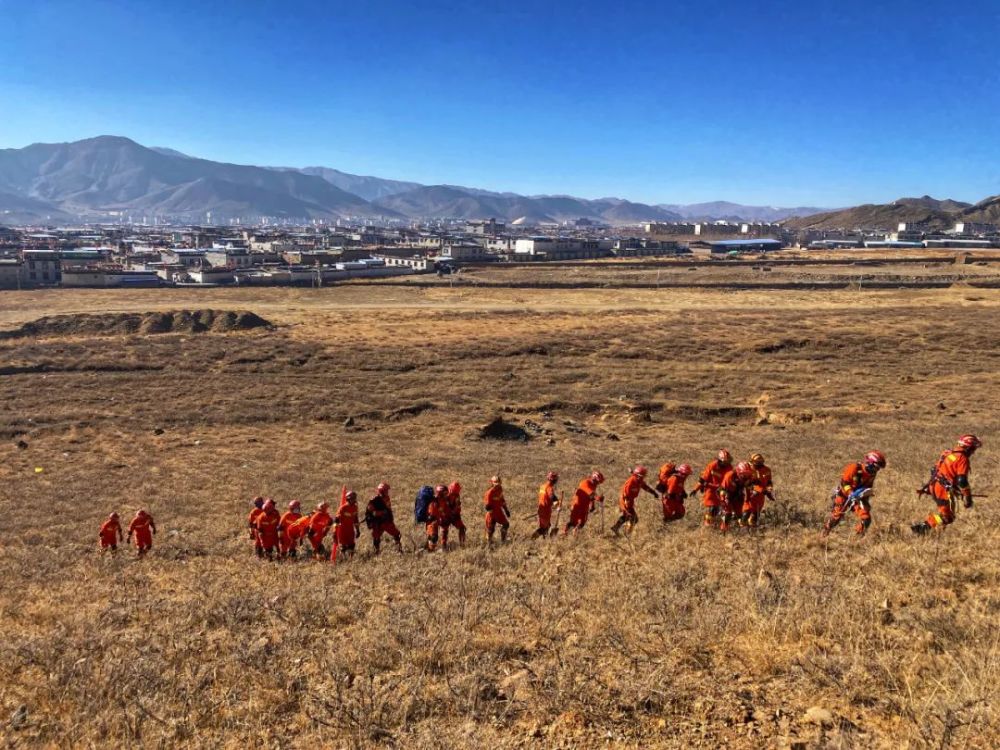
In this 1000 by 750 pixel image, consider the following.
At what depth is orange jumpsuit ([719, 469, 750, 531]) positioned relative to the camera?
1020 cm

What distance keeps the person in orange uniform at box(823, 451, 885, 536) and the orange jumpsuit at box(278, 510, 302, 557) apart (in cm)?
812

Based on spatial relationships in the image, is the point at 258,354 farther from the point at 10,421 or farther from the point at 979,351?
the point at 979,351

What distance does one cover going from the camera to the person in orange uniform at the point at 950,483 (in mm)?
8812

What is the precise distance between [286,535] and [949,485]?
978 centimetres

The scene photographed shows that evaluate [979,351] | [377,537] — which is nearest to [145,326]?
[377,537]

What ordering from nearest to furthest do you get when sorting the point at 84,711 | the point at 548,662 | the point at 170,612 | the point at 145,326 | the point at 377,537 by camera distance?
the point at 84,711 < the point at 548,662 < the point at 170,612 < the point at 377,537 < the point at 145,326

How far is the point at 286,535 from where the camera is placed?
10.8m

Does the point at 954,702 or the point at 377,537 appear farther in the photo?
the point at 377,537

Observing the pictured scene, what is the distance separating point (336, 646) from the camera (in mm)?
6230

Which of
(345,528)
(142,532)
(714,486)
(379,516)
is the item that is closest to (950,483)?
(714,486)

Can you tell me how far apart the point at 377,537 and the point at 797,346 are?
33.2 metres

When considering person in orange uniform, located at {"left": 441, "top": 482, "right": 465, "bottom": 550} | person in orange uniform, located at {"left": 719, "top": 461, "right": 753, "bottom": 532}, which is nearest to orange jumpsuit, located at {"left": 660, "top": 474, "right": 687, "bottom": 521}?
person in orange uniform, located at {"left": 719, "top": 461, "right": 753, "bottom": 532}

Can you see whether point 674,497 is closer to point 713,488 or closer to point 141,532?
point 713,488

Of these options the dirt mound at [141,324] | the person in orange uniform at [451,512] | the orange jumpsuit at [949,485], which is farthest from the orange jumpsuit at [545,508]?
the dirt mound at [141,324]
